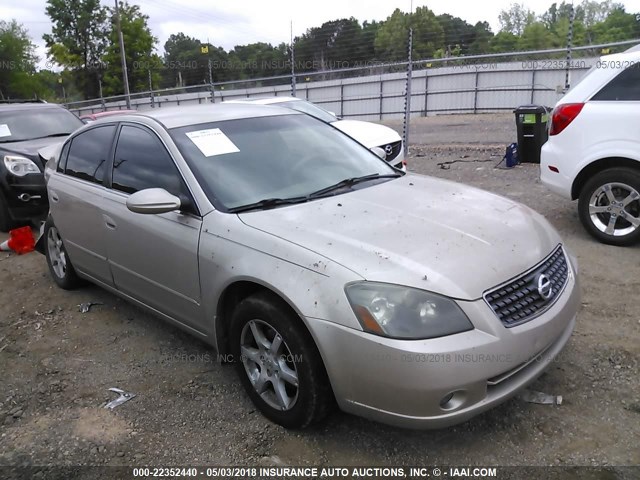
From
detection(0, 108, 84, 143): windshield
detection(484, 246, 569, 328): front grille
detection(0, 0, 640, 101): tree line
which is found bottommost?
detection(484, 246, 569, 328): front grille

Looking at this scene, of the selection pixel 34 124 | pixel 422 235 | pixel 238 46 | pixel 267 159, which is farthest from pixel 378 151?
pixel 238 46

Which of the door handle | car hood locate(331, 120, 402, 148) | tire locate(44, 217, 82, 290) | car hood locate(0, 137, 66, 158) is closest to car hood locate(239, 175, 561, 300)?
the door handle

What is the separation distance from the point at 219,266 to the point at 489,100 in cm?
1767

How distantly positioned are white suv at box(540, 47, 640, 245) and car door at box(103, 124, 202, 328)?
12.6 feet

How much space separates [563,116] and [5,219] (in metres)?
6.94

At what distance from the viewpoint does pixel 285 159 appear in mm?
3461

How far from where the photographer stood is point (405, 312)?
7.57ft

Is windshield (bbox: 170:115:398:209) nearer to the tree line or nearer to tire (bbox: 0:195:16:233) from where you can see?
tire (bbox: 0:195:16:233)

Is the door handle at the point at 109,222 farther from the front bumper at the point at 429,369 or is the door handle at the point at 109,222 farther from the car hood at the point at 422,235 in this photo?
the front bumper at the point at 429,369

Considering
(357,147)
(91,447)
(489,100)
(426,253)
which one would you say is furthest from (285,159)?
(489,100)

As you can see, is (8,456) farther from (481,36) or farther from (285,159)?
(481,36)

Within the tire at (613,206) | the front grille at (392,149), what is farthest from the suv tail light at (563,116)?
the front grille at (392,149)

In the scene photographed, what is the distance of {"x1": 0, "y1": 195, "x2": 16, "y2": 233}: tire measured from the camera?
708 centimetres

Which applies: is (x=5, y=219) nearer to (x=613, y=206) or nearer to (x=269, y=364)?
(x=269, y=364)
